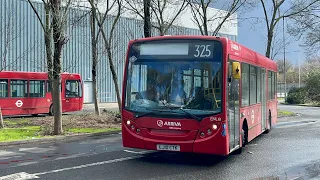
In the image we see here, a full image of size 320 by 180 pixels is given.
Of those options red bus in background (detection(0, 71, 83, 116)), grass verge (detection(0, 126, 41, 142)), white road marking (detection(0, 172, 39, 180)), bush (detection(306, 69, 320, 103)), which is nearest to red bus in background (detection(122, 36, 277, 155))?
white road marking (detection(0, 172, 39, 180))

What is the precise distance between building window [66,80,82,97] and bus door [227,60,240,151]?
18.5m

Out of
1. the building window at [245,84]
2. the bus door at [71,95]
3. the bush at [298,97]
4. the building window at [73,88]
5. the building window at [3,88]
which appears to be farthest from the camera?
the bush at [298,97]

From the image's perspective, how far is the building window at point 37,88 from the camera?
2456 centimetres

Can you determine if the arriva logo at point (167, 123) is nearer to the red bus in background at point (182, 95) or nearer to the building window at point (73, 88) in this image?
the red bus in background at point (182, 95)

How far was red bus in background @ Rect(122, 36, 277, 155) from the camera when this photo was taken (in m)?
8.89

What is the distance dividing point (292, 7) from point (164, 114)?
21.9m

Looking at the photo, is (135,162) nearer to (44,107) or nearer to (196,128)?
(196,128)

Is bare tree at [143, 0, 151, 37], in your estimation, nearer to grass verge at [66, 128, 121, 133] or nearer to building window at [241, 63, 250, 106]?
grass verge at [66, 128, 121, 133]

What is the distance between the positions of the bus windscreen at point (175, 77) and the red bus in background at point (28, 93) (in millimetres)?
15664

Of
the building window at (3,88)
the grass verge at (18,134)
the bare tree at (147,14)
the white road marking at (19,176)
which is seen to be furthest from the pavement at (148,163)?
the building window at (3,88)

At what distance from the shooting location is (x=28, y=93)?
2433 centimetres

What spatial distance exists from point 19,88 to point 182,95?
1736 centimetres

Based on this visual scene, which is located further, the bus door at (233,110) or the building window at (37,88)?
the building window at (37,88)

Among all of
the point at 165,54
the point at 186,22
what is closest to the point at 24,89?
the point at 165,54
